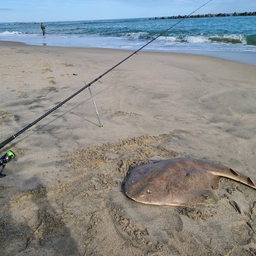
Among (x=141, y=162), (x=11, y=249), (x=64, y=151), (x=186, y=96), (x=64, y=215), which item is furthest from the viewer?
(x=186, y=96)

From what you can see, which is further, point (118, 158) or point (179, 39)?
point (179, 39)

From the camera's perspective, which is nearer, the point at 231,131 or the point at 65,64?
the point at 231,131

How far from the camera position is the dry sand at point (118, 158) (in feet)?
7.09

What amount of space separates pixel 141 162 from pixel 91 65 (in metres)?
6.58

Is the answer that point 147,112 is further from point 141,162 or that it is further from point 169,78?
point 169,78

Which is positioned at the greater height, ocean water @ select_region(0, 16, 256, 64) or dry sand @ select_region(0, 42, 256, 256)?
dry sand @ select_region(0, 42, 256, 256)

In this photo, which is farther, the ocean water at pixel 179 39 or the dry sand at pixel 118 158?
the ocean water at pixel 179 39

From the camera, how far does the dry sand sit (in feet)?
7.09

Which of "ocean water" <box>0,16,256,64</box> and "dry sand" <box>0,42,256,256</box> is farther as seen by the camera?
"ocean water" <box>0,16,256,64</box>

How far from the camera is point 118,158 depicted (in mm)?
3426

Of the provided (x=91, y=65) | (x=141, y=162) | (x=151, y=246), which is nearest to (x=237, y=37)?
(x=91, y=65)

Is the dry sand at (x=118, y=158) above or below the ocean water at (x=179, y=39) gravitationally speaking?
above

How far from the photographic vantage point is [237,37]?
669 inches

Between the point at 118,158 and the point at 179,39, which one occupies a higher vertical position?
the point at 118,158
